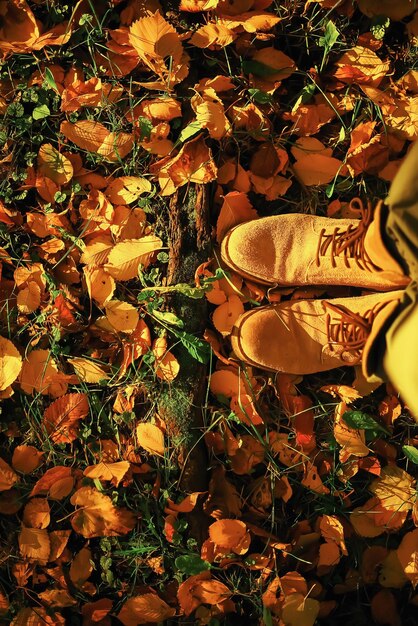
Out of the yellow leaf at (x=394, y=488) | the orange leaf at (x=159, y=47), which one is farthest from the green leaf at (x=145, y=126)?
the yellow leaf at (x=394, y=488)

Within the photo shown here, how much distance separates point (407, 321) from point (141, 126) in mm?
969

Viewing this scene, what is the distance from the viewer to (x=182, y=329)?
6.01ft

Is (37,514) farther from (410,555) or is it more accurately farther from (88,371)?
(410,555)

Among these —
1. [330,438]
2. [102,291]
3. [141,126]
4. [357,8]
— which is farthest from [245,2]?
[330,438]

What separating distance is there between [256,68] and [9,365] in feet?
3.71

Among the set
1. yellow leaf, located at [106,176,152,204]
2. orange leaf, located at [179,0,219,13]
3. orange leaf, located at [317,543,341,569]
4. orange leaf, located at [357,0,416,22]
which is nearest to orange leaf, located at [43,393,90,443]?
yellow leaf, located at [106,176,152,204]

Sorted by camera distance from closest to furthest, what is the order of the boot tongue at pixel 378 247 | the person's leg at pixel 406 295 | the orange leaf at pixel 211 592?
1. the person's leg at pixel 406 295
2. the boot tongue at pixel 378 247
3. the orange leaf at pixel 211 592

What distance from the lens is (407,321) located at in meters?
1.38

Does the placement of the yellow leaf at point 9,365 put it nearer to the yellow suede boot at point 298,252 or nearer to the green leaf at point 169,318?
the green leaf at point 169,318

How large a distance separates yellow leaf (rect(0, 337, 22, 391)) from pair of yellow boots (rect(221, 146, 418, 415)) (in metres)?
0.62

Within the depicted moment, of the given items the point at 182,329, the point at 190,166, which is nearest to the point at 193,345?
the point at 182,329

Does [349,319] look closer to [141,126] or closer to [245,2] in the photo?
[141,126]

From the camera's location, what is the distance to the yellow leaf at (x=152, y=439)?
1820 millimetres

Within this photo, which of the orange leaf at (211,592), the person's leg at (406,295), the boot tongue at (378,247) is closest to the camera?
the person's leg at (406,295)
